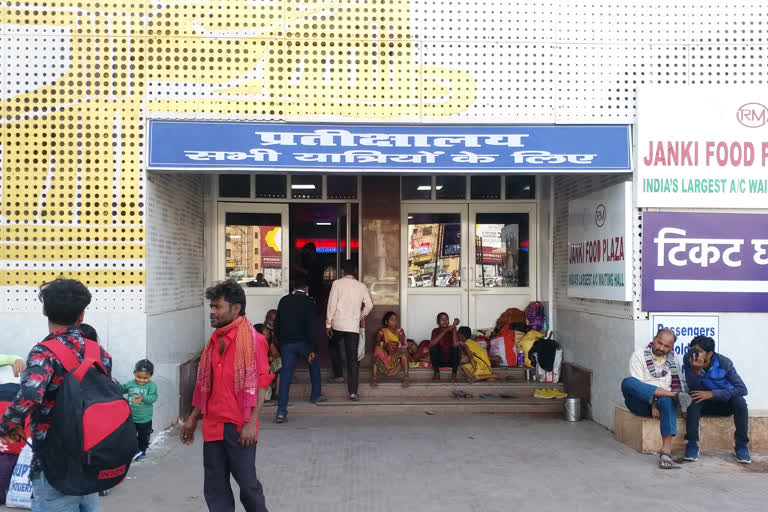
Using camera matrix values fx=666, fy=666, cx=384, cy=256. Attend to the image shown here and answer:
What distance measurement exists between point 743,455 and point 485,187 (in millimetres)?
5113

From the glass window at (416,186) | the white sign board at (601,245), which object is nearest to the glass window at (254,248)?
the glass window at (416,186)

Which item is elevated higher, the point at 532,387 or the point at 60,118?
the point at 60,118

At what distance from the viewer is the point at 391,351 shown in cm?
902

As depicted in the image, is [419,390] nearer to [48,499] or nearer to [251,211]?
[251,211]

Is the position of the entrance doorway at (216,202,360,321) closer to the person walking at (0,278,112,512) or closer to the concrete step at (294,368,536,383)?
the concrete step at (294,368,536,383)

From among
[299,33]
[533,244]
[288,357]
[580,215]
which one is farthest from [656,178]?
[288,357]

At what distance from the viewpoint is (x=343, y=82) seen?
7.00 m

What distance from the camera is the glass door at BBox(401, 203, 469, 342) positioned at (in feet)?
32.7

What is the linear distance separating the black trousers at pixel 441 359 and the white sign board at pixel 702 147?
3239mm

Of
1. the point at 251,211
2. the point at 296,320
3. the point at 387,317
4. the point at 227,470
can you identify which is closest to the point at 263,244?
the point at 251,211

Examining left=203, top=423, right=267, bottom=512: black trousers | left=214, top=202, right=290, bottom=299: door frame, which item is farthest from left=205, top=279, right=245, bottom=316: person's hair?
left=214, top=202, right=290, bottom=299: door frame

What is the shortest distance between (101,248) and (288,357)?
7.98ft

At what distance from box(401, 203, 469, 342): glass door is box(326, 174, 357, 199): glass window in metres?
0.82

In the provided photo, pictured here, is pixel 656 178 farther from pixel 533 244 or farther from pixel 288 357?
pixel 288 357
